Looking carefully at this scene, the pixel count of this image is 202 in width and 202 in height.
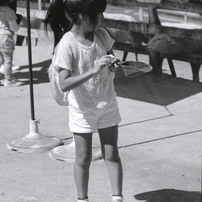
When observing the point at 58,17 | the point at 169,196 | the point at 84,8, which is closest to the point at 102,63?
the point at 84,8

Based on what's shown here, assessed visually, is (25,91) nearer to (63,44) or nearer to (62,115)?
(62,115)

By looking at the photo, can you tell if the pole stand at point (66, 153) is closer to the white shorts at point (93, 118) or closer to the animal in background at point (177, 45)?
the white shorts at point (93, 118)

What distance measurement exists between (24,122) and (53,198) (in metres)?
2.21

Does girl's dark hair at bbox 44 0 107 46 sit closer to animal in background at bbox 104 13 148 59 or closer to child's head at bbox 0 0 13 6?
child's head at bbox 0 0 13 6

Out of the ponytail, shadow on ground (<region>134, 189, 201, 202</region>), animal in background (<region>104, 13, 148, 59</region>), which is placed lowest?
shadow on ground (<region>134, 189, 201, 202</region>)

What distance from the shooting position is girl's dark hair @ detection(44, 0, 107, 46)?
287 centimetres

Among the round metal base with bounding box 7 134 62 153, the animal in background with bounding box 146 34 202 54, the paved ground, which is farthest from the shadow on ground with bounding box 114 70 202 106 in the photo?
the round metal base with bounding box 7 134 62 153

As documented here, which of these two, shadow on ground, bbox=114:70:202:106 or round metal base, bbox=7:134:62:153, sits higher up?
round metal base, bbox=7:134:62:153

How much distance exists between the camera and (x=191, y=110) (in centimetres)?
600

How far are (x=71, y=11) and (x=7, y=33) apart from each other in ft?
14.8

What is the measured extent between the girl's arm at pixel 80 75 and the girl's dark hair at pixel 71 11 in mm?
330

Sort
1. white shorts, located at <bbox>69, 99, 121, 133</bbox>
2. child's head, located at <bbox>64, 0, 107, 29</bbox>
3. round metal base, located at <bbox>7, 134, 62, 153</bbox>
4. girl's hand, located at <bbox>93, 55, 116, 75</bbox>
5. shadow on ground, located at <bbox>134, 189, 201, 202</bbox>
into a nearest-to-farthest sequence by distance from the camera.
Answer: girl's hand, located at <bbox>93, 55, 116, 75</bbox> < child's head, located at <bbox>64, 0, 107, 29</bbox> < white shorts, located at <bbox>69, 99, 121, 133</bbox> < shadow on ground, located at <bbox>134, 189, 201, 202</bbox> < round metal base, located at <bbox>7, 134, 62, 153</bbox>

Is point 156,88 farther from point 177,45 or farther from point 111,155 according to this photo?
point 111,155

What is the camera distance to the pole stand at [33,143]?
4.53 meters
